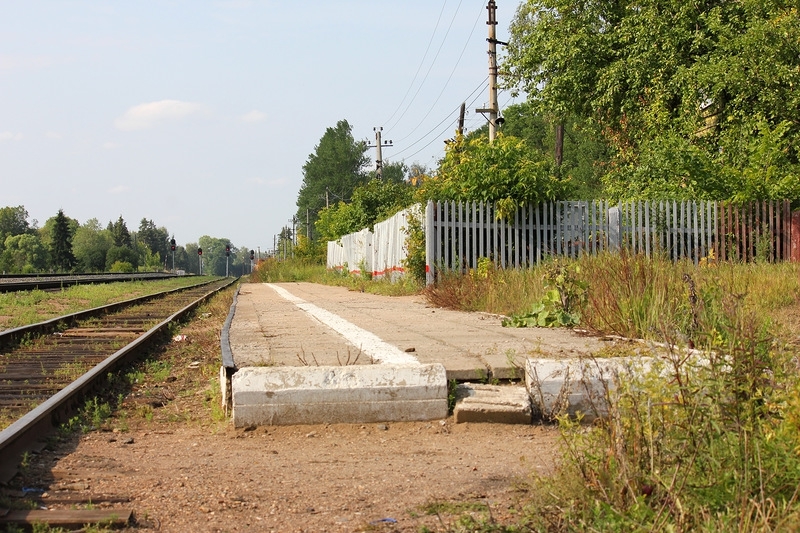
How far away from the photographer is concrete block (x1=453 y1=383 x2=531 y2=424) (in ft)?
18.0

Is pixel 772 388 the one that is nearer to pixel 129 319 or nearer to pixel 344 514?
pixel 344 514

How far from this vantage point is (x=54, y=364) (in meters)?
9.60

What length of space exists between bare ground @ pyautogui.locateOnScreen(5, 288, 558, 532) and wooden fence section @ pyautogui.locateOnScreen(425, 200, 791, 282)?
454 inches

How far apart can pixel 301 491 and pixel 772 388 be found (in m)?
2.16

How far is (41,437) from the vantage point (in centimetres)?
548

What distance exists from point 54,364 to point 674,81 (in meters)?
21.9

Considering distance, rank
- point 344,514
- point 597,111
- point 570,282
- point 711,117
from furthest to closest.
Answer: point 597,111 < point 711,117 < point 570,282 < point 344,514

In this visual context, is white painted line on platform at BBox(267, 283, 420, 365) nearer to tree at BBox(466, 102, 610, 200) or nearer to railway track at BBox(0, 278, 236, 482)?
railway track at BBox(0, 278, 236, 482)

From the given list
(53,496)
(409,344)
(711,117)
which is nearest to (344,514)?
(53,496)

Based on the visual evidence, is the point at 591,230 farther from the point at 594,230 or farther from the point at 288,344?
the point at 288,344

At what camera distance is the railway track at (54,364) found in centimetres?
551

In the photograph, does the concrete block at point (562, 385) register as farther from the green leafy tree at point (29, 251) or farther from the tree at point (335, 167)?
the green leafy tree at point (29, 251)

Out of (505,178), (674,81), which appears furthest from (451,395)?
(674,81)

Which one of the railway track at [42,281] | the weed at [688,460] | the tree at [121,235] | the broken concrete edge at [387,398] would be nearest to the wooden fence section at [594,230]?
the broken concrete edge at [387,398]
